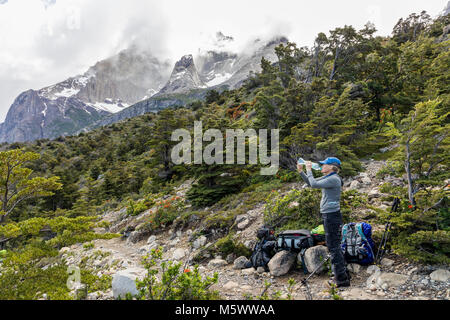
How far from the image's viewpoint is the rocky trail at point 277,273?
325cm

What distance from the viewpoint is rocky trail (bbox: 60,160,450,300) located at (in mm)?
3252

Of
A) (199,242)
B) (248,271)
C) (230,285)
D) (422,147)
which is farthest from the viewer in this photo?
(199,242)

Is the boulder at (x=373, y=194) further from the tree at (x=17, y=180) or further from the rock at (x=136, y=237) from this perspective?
the rock at (x=136, y=237)

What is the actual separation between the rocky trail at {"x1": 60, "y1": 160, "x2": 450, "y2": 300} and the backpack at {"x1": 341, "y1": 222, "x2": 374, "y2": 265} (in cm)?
16

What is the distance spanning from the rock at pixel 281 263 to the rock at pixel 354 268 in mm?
1057

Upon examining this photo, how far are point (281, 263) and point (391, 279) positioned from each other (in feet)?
6.32

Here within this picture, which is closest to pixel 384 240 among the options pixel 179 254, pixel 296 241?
pixel 296 241

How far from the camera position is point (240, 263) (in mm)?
5410

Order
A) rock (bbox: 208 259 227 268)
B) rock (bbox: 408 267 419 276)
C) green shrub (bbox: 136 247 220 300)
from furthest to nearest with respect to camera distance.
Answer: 1. rock (bbox: 208 259 227 268)
2. rock (bbox: 408 267 419 276)
3. green shrub (bbox: 136 247 220 300)

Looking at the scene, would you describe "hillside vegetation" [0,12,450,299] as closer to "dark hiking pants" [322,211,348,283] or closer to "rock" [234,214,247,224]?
"rock" [234,214,247,224]

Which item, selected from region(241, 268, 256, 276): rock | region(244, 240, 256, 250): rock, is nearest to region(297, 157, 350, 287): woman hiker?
region(241, 268, 256, 276): rock

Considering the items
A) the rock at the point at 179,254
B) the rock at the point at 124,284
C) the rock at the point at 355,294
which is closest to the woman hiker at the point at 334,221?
the rock at the point at 355,294

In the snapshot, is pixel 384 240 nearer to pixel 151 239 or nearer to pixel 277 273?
pixel 277 273
